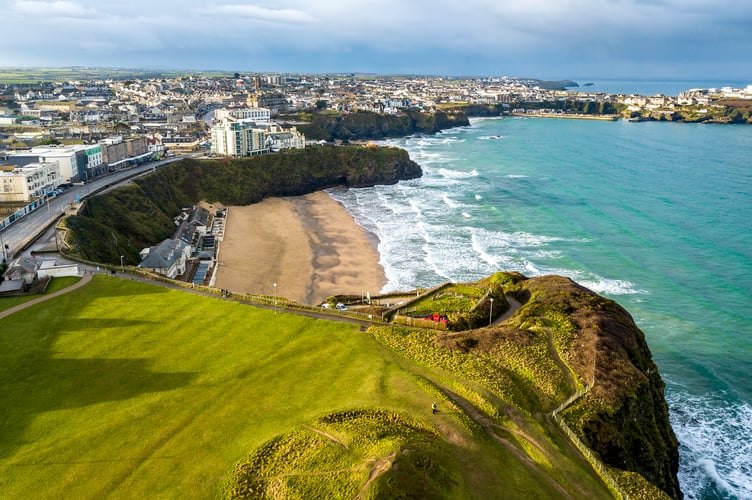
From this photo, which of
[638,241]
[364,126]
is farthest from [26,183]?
[364,126]

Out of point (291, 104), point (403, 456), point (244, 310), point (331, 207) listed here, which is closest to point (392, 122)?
point (291, 104)

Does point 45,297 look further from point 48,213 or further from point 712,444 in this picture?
point 712,444

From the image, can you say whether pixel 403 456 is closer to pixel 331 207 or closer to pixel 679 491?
pixel 679 491

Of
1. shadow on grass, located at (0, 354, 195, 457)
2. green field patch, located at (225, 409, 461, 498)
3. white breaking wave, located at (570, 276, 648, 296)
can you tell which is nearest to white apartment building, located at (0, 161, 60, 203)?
shadow on grass, located at (0, 354, 195, 457)

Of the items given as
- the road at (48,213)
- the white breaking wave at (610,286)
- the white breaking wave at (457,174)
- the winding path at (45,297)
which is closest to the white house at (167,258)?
the road at (48,213)

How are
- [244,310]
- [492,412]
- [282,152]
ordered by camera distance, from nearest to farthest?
[492,412]
[244,310]
[282,152]

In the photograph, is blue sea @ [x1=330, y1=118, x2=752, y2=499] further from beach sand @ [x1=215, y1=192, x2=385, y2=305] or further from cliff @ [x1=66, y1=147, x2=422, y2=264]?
cliff @ [x1=66, y1=147, x2=422, y2=264]
